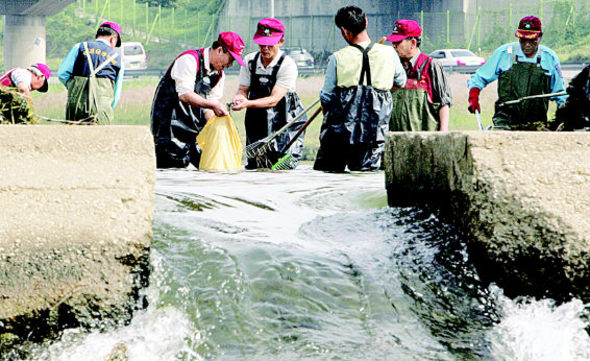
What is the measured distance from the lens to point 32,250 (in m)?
3.18

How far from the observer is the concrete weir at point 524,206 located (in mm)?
3469

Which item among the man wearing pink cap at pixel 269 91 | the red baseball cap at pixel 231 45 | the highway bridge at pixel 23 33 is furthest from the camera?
the highway bridge at pixel 23 33

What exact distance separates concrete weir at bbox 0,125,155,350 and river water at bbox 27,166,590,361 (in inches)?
Result: 4.2

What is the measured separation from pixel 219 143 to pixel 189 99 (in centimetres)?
46

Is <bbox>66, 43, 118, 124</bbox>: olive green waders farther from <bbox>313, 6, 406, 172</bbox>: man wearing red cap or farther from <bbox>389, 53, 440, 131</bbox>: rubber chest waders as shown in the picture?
<bbox>389, 53, 440, 131</bbox>: rubber chest waders

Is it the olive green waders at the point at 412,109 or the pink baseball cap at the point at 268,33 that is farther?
the pink baseball cap at the point at 268,33

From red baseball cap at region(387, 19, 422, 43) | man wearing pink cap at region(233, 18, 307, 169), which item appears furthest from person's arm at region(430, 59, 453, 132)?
man wearing pink cap at region(233, 18, 307, 169)

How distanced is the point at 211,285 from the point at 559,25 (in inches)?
1522

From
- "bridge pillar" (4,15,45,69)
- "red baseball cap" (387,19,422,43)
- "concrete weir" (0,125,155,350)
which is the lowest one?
"concrete weir" (0,125,155,350)

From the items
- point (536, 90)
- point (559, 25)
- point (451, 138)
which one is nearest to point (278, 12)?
point (559, 25)

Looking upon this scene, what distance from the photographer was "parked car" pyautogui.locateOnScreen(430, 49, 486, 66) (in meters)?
34.0

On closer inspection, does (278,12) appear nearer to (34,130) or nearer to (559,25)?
(559,25)

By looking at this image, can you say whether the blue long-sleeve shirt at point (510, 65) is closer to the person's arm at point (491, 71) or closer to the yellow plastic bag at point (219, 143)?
the person's arm at point (491, 71)

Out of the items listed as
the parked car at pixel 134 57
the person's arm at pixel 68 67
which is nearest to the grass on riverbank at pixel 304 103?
the person's arm at pixel 68 67
